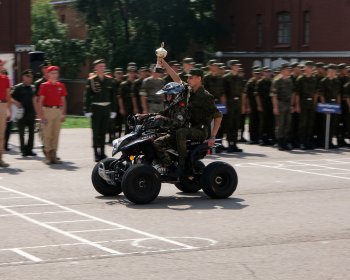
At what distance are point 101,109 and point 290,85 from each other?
16.1ft

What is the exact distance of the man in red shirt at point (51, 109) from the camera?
17317mm

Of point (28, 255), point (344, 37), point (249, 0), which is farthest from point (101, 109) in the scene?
point (249, 0)

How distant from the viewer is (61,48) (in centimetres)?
5291

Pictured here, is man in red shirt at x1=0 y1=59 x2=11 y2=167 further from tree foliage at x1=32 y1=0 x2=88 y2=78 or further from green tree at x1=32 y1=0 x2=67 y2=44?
green tree at x1=32 y1=0 x2=67 y2=44

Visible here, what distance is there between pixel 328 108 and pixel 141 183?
1010 centimetres

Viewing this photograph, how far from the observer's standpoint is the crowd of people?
17.5m

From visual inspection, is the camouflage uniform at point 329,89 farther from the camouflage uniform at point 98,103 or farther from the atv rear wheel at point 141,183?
the atv rear wheel at point 141,183

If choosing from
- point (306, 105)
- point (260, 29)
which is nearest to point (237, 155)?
point (306, 105)

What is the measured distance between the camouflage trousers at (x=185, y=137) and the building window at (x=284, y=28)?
32897 millimetres

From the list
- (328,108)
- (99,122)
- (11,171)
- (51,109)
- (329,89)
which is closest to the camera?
(11,171)

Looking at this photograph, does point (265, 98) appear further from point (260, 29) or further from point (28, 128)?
point (260, 29)

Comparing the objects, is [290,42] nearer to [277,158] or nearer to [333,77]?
[333,77]

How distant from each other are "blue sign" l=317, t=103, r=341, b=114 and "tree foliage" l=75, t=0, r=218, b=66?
90.7 feet

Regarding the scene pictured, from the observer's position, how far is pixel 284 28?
1785 inches
